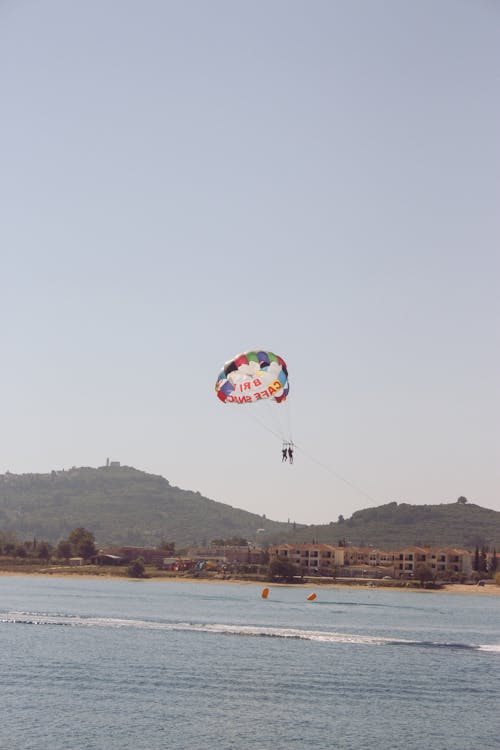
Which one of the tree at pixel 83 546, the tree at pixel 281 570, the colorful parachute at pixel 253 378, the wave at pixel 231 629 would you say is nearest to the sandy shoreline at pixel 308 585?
the tree at pixel 281 570

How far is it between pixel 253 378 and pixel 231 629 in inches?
821

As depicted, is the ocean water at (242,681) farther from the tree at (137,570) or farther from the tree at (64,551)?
the tree at (64,551)

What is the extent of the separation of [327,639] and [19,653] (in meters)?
20.1

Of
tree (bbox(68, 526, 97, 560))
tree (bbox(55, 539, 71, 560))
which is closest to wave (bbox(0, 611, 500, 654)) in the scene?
tree (bbox(68, 526, 97, 560))

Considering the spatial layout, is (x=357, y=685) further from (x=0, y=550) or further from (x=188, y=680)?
(x=0, y=550)

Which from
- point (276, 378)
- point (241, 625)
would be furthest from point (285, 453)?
point (241, 625)

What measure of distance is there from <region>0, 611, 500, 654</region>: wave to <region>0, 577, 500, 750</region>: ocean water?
15cm

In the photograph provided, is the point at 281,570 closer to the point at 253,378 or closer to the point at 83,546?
the point at 83,546

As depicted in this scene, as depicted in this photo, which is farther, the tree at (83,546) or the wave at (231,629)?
the tree at (83,546)

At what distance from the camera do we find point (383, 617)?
84.8 meters

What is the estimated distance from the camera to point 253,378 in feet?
180

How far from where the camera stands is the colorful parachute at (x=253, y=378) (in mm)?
54062

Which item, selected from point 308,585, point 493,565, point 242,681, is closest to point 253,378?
point 242,681

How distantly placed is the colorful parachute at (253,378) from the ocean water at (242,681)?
1418 cm
